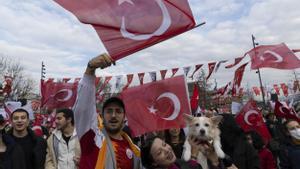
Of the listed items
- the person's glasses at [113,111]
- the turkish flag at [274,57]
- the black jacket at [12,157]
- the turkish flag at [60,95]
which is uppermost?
the turkish flag at [274,57]

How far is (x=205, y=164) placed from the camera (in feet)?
12.6

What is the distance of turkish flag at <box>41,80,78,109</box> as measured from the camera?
37.7ft

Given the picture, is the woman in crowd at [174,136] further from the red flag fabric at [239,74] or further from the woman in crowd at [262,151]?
the red flag fabric at [239,74]

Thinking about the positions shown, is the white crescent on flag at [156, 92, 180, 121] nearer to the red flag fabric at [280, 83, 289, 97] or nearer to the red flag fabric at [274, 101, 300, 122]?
the red flag fabric at [274, 101, 300, 122]

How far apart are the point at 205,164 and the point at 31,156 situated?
113 inches

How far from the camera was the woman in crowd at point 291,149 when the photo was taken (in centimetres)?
568

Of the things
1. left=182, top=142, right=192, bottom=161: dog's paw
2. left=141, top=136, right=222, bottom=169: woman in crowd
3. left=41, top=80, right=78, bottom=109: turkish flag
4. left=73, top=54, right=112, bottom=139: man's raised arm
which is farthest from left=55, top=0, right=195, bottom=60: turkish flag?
left=41, top=80, right=78, bottom=109: turkish flag

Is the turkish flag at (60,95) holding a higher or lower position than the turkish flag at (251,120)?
higher

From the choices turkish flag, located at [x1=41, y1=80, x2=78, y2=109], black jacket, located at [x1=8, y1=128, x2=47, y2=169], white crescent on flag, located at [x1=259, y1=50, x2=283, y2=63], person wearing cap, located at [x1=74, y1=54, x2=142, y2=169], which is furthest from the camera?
turkish flag, located at [x1=41, y1=80, x2=78, y2=109]

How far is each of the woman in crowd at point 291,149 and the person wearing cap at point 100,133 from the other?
3141mm

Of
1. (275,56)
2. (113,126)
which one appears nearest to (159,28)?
(113,126)

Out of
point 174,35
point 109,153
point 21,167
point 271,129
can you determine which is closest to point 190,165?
point 109,153

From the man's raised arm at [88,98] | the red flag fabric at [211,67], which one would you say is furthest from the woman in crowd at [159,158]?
the red flag fabric at [211,67]

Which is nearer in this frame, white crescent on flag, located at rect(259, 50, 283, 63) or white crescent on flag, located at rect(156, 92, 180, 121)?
white crescent on flag, located at rect(156, 92, 180, 121)
